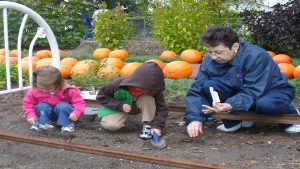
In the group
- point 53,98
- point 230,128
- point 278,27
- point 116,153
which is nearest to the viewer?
point 116,153

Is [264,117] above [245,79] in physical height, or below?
below

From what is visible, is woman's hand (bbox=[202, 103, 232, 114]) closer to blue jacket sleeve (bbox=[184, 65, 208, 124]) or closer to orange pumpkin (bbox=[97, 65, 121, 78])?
blue jacket sleeve (bbox=[184, 65, 208, 124])

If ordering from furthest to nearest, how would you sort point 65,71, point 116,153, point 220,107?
point 65,71 → point 220,107 → point 116,153

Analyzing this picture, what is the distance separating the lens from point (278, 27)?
24.1 ft

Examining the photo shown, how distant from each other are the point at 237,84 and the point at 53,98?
1.55 meters

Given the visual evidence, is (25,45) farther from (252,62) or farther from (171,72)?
(252,62)

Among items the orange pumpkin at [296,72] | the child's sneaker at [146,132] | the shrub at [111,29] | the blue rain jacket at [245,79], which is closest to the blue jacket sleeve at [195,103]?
the blue rain jacket at [245,79]

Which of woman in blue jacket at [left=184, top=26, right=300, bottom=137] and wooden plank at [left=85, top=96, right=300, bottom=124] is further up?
woman in blue jacket at [left=184, top=26, right=300, bottom=137]

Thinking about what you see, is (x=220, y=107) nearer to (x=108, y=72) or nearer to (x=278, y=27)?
(x=108, y=72)

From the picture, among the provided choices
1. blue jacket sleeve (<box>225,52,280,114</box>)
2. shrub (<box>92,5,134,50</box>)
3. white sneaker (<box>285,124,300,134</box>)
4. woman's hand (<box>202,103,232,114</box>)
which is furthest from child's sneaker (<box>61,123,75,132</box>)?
shrub (<box>92,5,134,50</box>)

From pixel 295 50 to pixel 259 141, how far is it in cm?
439

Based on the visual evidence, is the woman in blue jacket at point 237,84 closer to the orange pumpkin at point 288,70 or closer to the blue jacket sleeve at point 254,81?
the blue jacket sleeve at point 254,81

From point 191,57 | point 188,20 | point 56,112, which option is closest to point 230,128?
point 56,112

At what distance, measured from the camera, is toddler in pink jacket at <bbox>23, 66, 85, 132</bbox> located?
3.95 meters
